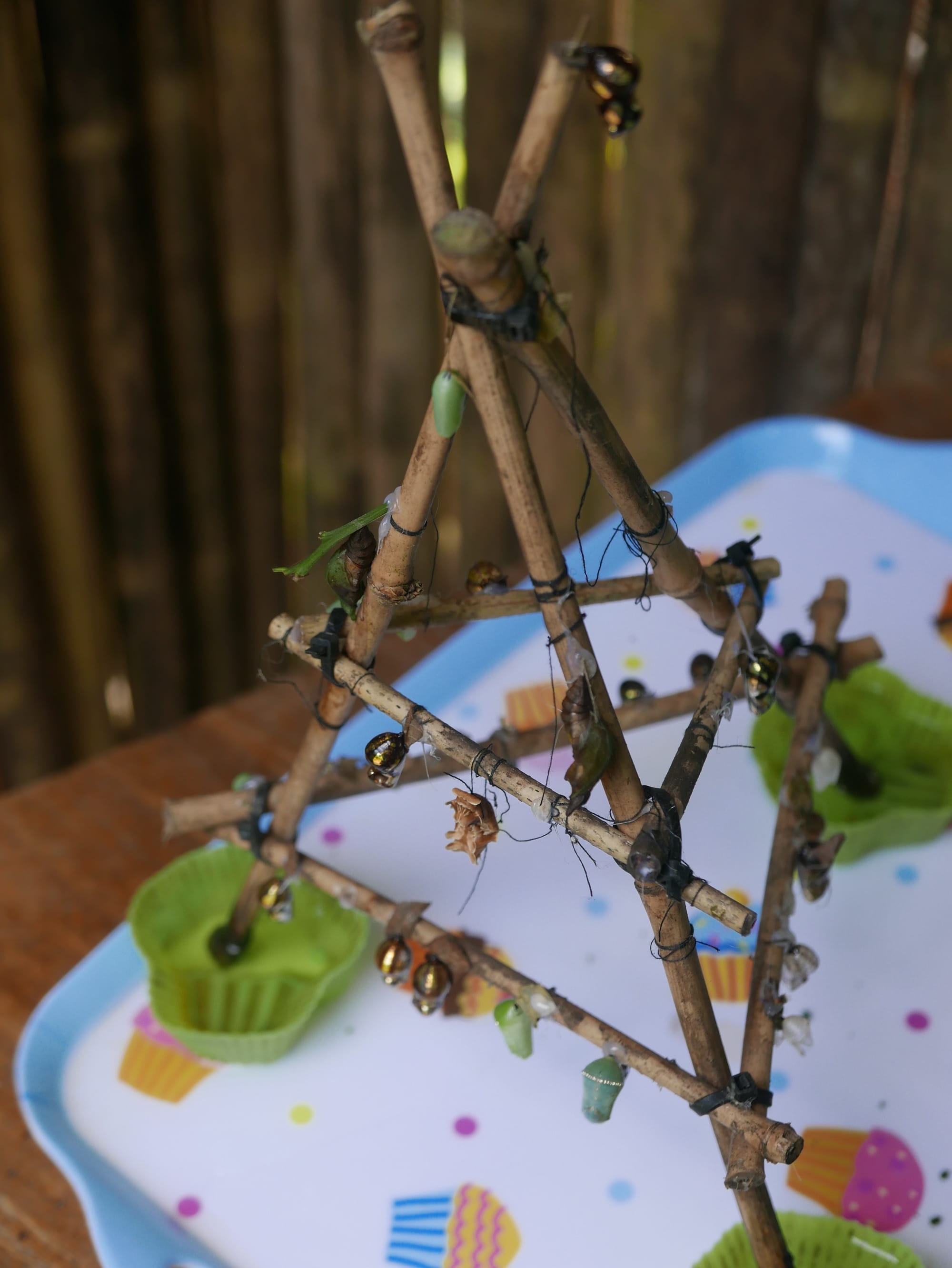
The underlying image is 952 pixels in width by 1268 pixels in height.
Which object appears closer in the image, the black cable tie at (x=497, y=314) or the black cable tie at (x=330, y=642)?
the black cable tie at (x=497, y=314)

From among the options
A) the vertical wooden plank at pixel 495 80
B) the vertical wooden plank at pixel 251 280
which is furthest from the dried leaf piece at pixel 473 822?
the vertical wooden plank at pixel 495 80

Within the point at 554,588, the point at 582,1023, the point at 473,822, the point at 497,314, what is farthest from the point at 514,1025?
the point at 497,314

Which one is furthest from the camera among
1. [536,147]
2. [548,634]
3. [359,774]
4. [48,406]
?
[48,406]

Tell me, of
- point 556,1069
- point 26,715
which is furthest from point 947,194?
point 26,715

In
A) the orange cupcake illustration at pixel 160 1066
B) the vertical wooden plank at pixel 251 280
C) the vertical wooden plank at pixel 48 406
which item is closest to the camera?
the orange cupcake illustration at pixel 160 1066

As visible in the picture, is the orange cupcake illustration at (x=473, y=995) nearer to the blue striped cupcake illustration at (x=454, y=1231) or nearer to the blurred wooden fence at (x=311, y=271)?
the blue striped cupcake illustration at (x=454, y=1231)

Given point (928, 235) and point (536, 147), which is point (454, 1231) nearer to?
point (536, 147)
